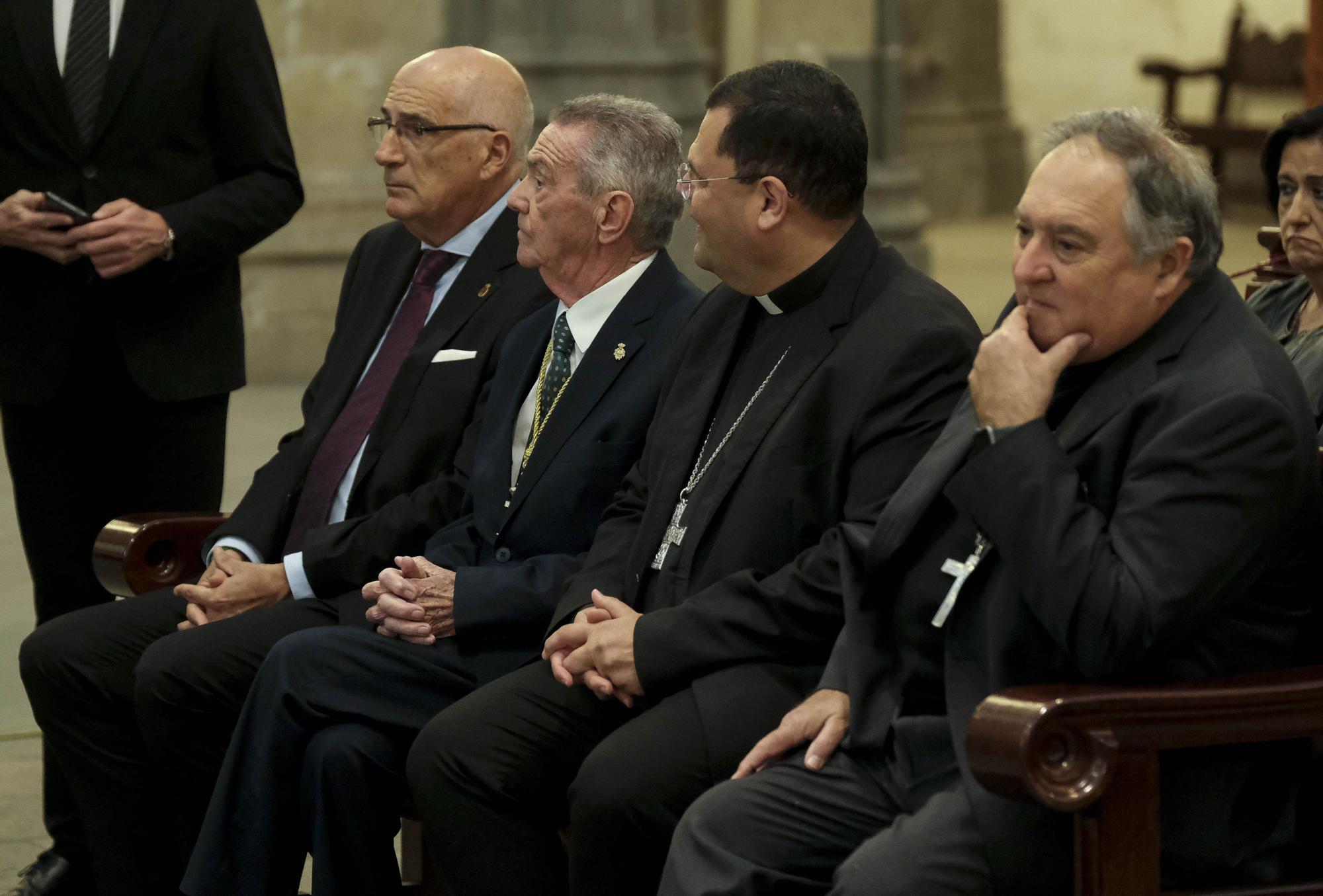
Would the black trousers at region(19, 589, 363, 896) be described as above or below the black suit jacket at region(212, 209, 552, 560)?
below

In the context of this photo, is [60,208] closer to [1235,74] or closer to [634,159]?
[634,159]

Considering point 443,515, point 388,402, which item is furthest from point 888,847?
point 388,402

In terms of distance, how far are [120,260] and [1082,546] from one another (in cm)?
231

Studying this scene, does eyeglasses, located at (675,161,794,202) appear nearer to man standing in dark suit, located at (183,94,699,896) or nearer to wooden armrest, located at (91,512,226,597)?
man standing in dark suit, located at (183,94,699,896)

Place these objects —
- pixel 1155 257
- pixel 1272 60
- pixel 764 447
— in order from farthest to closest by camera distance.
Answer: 1. pixel 1272 60
2. pixel 764 447
3. pixel 1155 257

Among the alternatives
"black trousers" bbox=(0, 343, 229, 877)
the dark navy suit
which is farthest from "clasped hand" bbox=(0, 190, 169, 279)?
the dark navy suit

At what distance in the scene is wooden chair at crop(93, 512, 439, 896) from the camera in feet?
11.7

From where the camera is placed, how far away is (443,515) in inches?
135

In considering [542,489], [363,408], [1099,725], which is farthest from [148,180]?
[1099,725]

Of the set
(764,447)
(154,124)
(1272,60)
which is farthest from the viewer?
(1272,60)

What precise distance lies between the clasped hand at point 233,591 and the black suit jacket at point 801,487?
86 centimetres

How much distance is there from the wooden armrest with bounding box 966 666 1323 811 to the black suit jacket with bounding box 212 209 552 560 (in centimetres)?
155

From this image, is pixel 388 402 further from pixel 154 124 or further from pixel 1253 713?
pixel 1253 713

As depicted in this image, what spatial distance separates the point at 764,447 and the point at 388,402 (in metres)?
1.00
